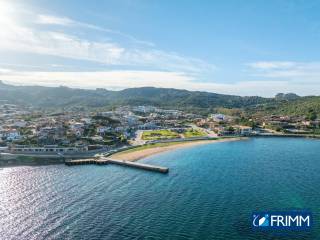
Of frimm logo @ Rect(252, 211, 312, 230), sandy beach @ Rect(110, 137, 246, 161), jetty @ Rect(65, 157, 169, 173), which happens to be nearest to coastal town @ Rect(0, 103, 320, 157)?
sandy beach @ Rect(110, 137, 246, 161)

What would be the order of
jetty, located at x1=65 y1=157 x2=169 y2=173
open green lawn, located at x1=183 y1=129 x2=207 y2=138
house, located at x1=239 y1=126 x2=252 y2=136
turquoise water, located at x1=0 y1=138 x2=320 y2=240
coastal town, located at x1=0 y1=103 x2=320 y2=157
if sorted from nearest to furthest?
turquoise water, located at x1=0 y1=138 x2=320 y2=240 → jetty, located at x1=65 y1=157 x2=169 y2=173 → coastal town, located at x1=0 y1=103 x2=320 y2=157 → open green lawn, located at x1=183 y1=129 x2=207 y2=138 → house, located at x1=239 y1=126 x2=252 y2=136

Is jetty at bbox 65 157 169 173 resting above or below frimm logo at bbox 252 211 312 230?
below

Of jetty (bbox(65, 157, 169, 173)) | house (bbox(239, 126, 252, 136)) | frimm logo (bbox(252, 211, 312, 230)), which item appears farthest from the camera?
house (bbox(239, 126, 252, 136))

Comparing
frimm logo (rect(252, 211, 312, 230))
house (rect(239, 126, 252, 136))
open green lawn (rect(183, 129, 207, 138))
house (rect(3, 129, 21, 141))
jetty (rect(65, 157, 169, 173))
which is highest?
house (rect(239, 126, 252, 136))

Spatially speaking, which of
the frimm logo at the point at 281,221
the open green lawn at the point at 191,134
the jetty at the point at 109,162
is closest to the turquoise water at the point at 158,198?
the frimm logo at the point at 281,221

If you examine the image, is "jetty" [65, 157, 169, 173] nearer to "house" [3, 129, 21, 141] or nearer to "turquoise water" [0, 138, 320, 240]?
"turquoise water" [0, 138, 320, 240]

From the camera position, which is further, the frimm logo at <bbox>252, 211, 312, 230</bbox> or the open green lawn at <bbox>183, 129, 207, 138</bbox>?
the open green lawn at <bbox>183, 129, 207, 138</bbox>

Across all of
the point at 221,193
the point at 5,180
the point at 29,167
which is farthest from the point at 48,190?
the point at 221,193
